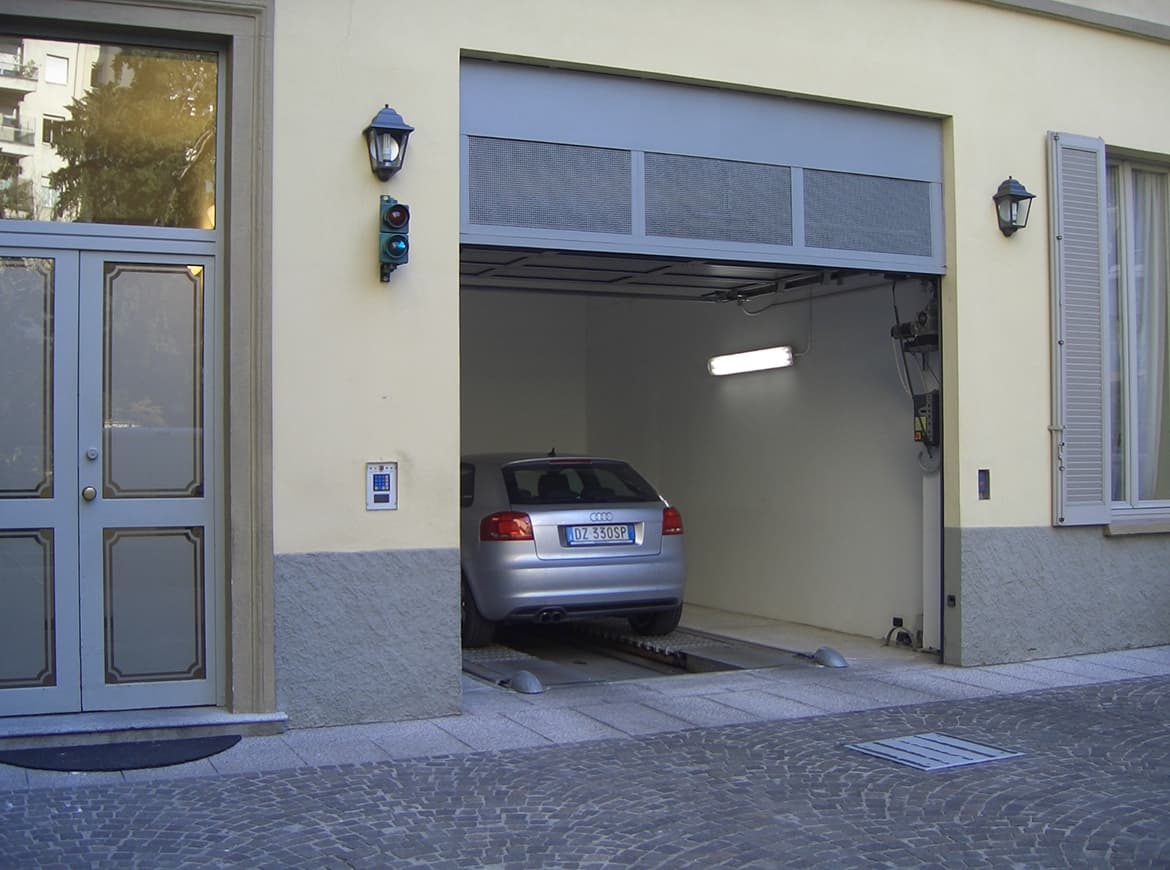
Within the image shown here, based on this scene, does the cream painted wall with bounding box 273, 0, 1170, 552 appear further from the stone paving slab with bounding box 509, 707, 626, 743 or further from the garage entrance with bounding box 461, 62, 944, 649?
the stone paving slab with bounding box 509, 707, 626, 743

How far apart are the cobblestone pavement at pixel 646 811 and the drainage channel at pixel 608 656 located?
85.5 inches

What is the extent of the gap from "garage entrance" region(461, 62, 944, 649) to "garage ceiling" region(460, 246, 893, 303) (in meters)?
0.03

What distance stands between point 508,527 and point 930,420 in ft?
10.6

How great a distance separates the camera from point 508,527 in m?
9.03

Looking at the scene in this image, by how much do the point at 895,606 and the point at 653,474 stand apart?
411cm

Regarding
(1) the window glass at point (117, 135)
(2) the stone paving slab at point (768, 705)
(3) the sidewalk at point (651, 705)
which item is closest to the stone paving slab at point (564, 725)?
(3) the sidewalk at point (651, 705)

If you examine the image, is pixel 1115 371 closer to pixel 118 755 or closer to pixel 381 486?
pixel 381 486

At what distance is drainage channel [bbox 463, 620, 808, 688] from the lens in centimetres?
880

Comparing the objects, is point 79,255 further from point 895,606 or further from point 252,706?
point 895,606

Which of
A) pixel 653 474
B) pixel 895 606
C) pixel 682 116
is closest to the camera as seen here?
pixel 682 116

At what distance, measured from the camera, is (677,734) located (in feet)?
22.1

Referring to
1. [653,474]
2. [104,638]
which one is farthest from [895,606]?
[104,638]

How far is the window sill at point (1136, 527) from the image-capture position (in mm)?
9352

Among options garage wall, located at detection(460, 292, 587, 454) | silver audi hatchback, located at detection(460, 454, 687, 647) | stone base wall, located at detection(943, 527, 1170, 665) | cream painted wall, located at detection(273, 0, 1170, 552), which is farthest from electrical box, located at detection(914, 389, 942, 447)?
garage wall, located at detection(460, 292, 587, 454)
